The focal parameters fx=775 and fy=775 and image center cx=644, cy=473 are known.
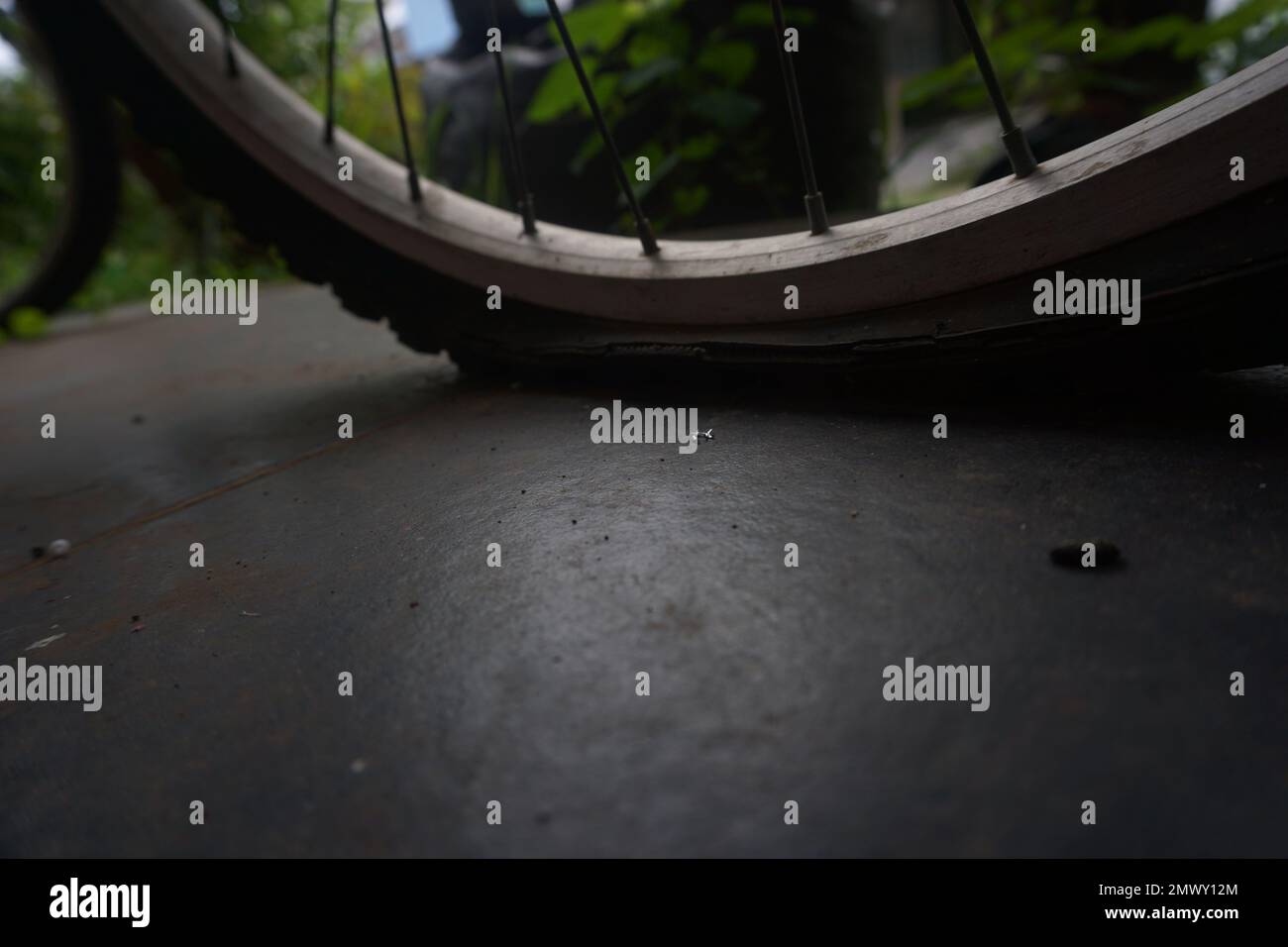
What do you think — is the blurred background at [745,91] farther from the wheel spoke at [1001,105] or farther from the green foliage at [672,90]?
the wheel spoke at [1001,105]

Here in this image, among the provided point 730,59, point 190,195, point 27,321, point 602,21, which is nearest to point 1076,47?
point 730,59

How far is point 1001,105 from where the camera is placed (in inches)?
42.6

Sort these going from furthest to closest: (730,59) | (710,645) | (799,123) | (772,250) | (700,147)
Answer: (700,147)
(730,59)
(772,250)
(799,123)
(710,645)

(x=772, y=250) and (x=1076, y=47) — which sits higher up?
(x=1076, y=47)

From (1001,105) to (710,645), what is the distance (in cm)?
88

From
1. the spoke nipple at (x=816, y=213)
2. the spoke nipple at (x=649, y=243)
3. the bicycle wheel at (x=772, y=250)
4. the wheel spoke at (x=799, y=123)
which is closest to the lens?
the bicycle wheel at (x=772, y=250)

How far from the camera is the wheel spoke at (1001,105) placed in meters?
1.05

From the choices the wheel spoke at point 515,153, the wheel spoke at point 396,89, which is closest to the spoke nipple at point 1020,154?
the wheel spoke at point 515,153

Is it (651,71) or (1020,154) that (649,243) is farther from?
(651,71)

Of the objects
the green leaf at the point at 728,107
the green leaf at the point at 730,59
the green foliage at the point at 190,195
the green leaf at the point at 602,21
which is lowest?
the green leaf at the point at 728,107

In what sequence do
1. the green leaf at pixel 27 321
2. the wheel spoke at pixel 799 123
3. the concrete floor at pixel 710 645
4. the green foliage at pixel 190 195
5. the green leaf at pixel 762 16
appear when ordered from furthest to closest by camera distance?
the green foliage at pixel 190 195 → the green leaf at pixel 27 321 → the green leaf at pixel 762 16 → the wheel spoke at pixel 799 123 → the concrete floor at pixel 710 645

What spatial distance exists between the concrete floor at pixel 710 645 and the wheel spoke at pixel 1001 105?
1.10 ft
